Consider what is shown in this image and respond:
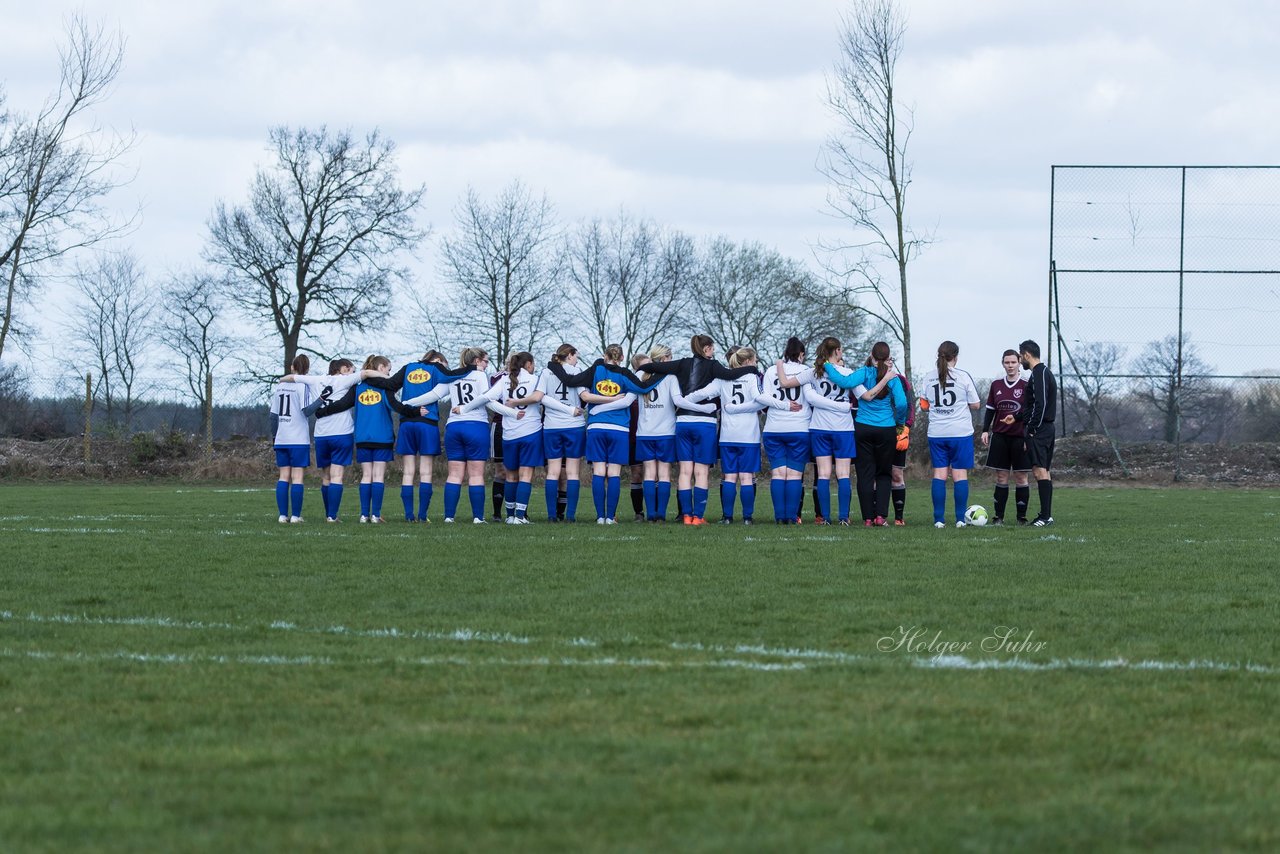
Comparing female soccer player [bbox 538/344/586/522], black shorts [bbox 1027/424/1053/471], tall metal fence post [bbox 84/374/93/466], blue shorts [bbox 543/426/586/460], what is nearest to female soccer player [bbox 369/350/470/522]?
female soccer player [bbox 538/344/586/522]

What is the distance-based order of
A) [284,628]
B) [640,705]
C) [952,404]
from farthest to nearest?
[952,404] < [284,628] < [640,705]

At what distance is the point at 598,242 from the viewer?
60.8 meters

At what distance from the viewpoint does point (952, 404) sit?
15367mm

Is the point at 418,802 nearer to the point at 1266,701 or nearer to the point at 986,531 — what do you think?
the point at 1266,701

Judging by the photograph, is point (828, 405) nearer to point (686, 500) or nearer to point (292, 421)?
point (686, 500)

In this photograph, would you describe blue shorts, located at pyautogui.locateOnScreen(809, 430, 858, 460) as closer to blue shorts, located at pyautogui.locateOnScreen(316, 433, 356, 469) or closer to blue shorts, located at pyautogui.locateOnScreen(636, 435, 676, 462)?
blue shorts, located at pyautogui.locateOnScreen(636, 435, 676, 462)

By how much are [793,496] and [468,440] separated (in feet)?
11.4

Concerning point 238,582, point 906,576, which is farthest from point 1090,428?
point 238,582

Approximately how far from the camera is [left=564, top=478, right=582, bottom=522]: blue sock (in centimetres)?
1655

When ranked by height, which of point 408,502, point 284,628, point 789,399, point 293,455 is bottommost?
point 284,628

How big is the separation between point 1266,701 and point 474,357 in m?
11.6

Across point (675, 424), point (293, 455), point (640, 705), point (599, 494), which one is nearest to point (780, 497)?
point (675, 424)

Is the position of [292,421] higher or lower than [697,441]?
higher

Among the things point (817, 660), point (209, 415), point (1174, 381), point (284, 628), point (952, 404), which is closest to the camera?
point (817, 660)
